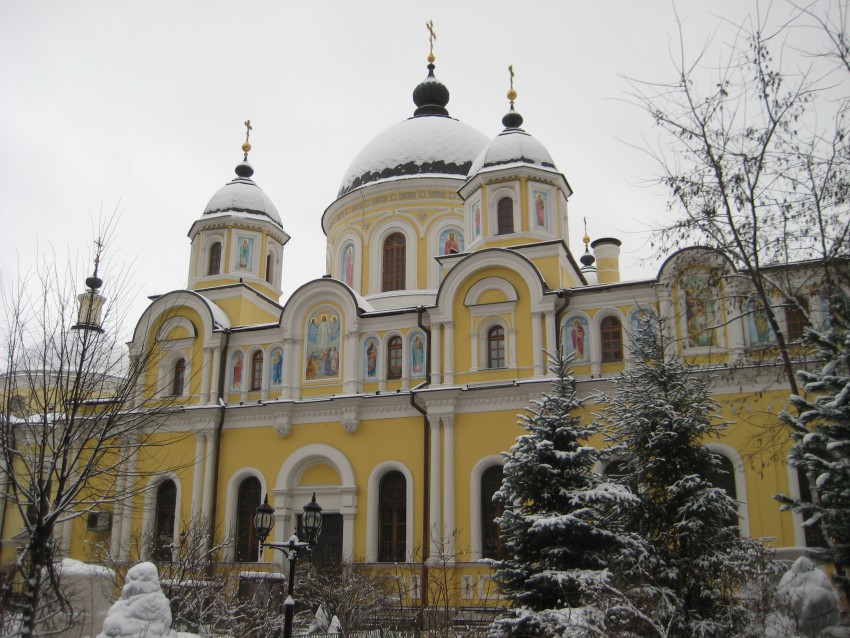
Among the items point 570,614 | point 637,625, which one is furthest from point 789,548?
point 570,614

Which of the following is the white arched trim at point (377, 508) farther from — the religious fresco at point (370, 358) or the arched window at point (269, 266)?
the arched window at point (269, 266)

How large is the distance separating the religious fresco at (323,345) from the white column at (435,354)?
2964 mm

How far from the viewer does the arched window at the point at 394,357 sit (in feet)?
73.0

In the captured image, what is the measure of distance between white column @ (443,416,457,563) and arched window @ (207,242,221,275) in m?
10.8

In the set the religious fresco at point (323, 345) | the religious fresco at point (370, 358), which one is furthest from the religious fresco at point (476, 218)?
the religious fresco at point (323, 345)

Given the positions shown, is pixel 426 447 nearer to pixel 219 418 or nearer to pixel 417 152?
pixel 219 418

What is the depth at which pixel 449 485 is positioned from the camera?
2022cm

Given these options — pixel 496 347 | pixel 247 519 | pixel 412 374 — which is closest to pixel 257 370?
pixel 247 519

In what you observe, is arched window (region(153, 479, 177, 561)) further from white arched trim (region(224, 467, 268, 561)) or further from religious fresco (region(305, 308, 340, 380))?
religious fresco (region(305, 308, 340, 380))

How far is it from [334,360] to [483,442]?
514 centimetres

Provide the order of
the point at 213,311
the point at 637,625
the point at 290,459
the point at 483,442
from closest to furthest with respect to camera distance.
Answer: the point at 637,625
the point at 483,442
the point at 290,459
the point at 213,311

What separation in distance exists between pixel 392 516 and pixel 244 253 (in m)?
10.9

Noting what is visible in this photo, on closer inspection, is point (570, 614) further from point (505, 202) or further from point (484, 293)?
point (505, 202)

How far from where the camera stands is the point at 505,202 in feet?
77.5
